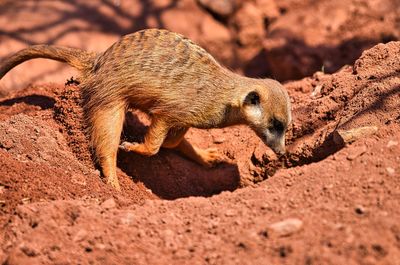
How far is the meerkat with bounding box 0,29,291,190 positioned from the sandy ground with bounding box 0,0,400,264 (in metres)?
0.21

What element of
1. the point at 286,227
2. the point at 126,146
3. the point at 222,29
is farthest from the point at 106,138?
the point at 222,29

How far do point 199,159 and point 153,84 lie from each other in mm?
986

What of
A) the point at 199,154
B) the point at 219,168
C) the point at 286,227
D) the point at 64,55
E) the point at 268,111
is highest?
the point at 286,227

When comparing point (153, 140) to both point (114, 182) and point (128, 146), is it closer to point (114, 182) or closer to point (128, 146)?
point (128, 146)

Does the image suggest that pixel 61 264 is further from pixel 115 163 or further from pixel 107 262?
pixel 115 163

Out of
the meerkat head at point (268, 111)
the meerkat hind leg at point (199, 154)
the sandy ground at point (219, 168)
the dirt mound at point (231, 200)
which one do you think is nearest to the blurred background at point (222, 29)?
the sandy ground at point (219, 168)

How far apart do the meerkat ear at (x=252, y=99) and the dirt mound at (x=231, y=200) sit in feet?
1.79

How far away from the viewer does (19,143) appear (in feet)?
14.6

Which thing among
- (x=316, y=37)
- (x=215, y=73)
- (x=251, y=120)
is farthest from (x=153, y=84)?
(x=316, y=37)

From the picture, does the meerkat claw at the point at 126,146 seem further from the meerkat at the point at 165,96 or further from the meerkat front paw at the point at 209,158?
the meerkat front paw at the point at 209,158

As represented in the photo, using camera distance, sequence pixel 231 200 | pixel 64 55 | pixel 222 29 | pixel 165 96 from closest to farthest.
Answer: pixel 231 200, pixel 165 96, pixel 64 55, pixel 222 29

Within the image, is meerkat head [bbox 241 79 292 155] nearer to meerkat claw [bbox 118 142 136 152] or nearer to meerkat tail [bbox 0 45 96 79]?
meerkat claw [bbox 118 142 136 152]

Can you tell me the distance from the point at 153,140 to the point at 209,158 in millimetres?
812

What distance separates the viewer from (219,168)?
5.48 meters
